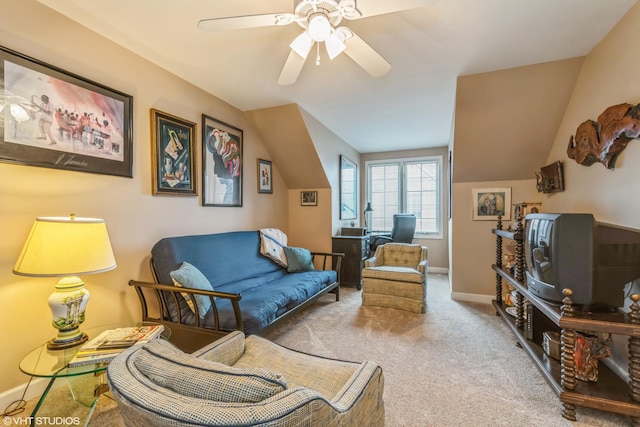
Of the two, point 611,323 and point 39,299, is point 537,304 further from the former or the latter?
point 39,299

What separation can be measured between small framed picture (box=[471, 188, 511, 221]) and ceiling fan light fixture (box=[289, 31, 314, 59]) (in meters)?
2.96

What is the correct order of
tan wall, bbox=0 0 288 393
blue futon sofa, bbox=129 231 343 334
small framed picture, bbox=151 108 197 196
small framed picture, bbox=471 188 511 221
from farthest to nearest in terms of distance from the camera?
small framed picture, bbox=471 188 511 221, small framed picture, bbox=151 108 197 196, blue futon sofa, bbox=129 231 343 334, tan wall, bbox=0 0 288 393

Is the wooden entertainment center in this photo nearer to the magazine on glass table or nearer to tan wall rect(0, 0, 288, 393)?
the magazine on glass table

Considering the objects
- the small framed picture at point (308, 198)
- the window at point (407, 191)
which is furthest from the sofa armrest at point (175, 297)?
the window at point (407, 191)

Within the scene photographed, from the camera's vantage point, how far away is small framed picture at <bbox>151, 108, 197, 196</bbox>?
2543 mm

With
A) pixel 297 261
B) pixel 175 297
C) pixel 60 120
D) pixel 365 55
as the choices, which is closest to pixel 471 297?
pixel 297 261

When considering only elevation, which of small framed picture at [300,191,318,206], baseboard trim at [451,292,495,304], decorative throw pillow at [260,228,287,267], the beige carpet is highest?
small framed picture at [300,191,318,206]

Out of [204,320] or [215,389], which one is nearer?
[215,389]

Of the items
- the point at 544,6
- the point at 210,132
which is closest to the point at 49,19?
the point at 210,132

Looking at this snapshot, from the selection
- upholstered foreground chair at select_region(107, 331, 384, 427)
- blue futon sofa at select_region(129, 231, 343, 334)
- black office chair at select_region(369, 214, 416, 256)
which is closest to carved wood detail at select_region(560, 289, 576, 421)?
upholstered foreground chair at select_region(107, 331, 384, 427)

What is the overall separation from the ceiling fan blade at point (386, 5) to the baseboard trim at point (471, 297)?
3452 mm

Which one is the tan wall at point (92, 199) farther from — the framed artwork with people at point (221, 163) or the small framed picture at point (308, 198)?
the small framed picture at point (308, 198)

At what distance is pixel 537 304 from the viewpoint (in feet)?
6.46

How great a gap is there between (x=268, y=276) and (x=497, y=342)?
2.28 meters
